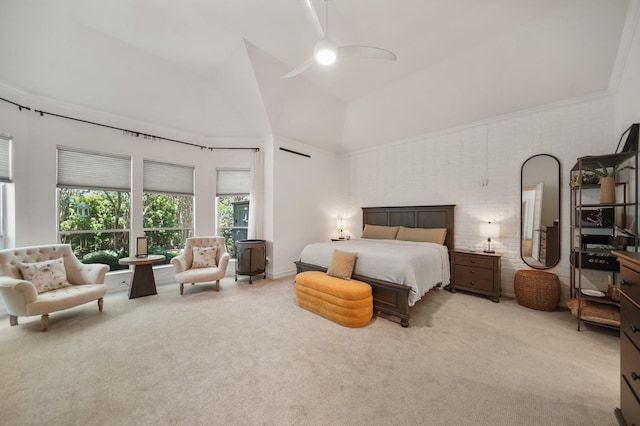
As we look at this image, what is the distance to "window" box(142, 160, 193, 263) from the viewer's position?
468cm

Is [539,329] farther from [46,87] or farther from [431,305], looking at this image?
[46,87]

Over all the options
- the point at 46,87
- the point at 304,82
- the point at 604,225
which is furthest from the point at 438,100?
the point at 46,87

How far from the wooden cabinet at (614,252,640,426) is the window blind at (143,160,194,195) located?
239 inches

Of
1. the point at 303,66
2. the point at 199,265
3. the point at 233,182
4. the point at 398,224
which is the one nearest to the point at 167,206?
the point at 233,182

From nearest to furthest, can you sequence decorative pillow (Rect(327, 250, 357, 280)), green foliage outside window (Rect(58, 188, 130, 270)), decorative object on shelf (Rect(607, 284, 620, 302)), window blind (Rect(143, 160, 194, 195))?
decorative object on shelf (Rect(607, 284, 620, 302)) < decorative pillow (Rect(327, 250, 357, 280)) < green foliage outside window (Rect(58, 188, 130, 270)) < window blind (Rect(143, 160, 194, 195))

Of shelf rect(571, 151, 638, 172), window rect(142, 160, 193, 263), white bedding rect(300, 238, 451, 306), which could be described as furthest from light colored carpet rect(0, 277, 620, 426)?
shelf rect(571, 151, 638, 172)

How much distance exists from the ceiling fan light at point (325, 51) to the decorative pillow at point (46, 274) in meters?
4.39

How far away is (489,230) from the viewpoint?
13.2ft

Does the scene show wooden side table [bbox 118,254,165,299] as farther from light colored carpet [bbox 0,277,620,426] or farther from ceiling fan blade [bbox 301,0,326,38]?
ceiling fan blade [bbox 301,0,326,38]

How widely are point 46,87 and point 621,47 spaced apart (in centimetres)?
776

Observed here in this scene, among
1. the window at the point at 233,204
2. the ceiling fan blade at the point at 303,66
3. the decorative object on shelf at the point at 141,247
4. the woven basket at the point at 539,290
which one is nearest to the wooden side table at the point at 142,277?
the decorative object on shelf at the point at 141,247

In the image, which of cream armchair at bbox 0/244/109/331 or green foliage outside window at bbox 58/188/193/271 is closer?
cream armchair at bbox 0/244/109/331

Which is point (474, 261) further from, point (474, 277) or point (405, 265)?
point (405, 265)

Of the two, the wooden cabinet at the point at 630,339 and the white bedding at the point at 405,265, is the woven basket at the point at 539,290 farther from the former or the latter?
the wooden cabinet at the point at 630,339
